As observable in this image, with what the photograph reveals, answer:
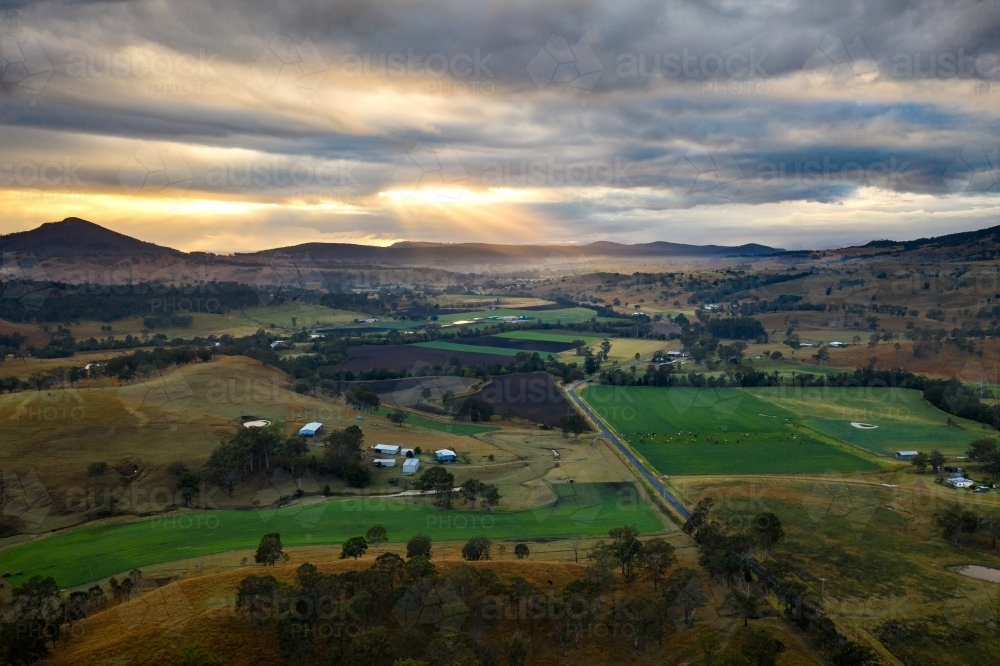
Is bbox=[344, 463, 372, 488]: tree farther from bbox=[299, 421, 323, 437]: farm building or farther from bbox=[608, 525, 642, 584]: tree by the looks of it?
bbox=[608, 525, 642, 584]: tree

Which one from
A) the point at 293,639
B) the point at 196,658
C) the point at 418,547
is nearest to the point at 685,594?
the point at 418,547

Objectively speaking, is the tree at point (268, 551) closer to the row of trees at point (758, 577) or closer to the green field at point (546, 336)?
the row of trees at point (758, 577)

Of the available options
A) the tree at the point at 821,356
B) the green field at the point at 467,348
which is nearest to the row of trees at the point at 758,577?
the tree at the point at 821,356

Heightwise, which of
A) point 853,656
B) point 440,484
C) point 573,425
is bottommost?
point 573,425

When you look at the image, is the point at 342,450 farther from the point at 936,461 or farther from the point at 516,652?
the point at 936,461

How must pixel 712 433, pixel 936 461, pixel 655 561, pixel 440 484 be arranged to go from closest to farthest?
1. pixel 655 561
2. pixel 440 484
3. pixel 936 461
4. pixel 712 433

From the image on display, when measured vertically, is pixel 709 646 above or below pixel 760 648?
below
